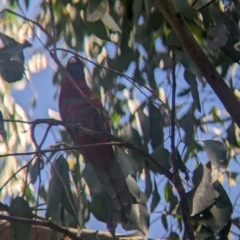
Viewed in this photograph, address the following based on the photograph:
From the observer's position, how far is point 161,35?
2109 millimetres

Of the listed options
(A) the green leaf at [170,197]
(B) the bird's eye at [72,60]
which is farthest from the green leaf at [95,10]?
(B) the bird's eye at [72,60]

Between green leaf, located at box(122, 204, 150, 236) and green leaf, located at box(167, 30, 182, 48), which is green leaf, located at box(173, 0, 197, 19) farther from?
green leaf, located at box(122, 204, 150, 236)

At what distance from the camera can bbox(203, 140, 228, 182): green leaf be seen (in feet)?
4.39

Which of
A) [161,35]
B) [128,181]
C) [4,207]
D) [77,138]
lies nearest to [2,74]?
[4,207]

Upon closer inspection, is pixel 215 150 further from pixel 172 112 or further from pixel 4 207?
pixel 4 207

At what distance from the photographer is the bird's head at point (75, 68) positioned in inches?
92.8

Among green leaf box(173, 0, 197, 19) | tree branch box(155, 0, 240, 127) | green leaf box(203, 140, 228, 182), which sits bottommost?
green leaf box(203, 140, 228, 182)

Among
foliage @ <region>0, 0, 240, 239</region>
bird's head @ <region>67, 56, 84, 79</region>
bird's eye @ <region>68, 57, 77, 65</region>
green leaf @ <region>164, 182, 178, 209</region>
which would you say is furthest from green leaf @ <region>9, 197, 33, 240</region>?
bird's eye @ <region>68, 57, 77, 65</region>

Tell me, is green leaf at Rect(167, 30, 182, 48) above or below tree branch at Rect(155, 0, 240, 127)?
above

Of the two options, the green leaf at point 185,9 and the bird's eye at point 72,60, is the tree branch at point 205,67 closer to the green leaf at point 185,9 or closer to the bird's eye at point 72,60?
the green leaf at point 185,9

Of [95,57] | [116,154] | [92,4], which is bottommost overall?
[116,154]

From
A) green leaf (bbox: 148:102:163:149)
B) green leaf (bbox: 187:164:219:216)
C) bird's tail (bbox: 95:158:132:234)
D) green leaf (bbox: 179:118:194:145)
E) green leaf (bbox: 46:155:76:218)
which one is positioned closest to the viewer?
green leaf (bbox: 187:164:219:216)

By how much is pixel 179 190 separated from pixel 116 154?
0.50m

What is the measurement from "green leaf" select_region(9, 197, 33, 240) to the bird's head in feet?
3.17
